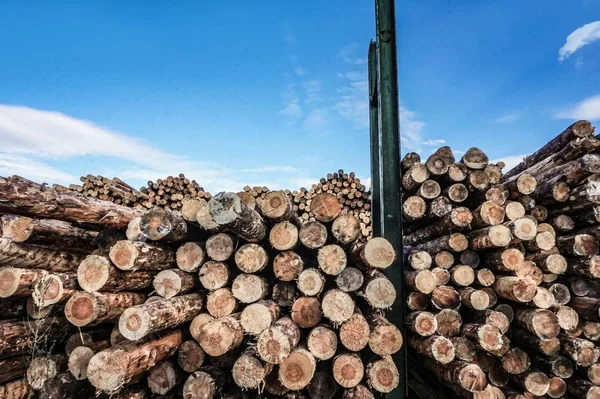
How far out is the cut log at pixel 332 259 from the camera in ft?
9.14

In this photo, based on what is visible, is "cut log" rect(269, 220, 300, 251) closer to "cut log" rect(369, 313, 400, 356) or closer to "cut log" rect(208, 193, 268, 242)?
"cut log" rect(208, 193, 268, 242)

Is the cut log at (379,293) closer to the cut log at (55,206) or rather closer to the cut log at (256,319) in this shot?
the cut log at (256,319)

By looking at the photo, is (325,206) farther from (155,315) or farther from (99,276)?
(99,276)

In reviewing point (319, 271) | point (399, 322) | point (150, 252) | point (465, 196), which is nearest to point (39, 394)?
point (150, 252)

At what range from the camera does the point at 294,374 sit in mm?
2432

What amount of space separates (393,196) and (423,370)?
2.06 m

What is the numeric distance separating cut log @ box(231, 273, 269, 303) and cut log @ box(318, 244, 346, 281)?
1.79 feet

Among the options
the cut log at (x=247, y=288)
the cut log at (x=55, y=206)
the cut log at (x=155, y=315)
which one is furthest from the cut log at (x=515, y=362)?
the cut log at (x=55, y=206)

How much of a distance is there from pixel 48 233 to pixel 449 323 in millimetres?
3804

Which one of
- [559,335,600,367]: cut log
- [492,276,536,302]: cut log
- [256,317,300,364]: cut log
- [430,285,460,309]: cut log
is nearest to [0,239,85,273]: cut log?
[256,317,300,364]: cut log

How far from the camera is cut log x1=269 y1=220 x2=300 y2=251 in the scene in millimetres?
2773

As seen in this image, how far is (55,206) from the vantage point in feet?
9.18

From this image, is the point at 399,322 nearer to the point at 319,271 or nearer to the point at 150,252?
the point at 319,271

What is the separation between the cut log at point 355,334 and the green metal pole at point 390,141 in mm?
946
